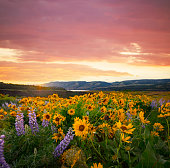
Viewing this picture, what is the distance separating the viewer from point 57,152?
Result: 2529 mm

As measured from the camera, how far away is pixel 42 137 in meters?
2.90

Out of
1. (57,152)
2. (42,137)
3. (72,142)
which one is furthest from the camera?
(72,142)

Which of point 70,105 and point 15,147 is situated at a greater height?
point 70,105

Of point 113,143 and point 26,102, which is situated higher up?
point 26,102

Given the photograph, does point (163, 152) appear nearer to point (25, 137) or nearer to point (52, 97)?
point (25, 137)

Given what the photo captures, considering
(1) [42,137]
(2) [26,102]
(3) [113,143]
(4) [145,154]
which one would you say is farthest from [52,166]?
(2) [26,102]

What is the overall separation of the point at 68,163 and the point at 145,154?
3.86ft

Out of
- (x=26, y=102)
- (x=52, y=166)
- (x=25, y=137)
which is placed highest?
(x=26, y=102)

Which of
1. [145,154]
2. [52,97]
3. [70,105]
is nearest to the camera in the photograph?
[145,154]

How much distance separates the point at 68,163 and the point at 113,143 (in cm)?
88

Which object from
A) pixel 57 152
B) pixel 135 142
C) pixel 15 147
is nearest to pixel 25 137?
pixel 15 147

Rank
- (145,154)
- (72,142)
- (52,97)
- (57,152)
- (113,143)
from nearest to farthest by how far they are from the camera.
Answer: (145,154) → (57,152) → (113,143) → (72,142) → (52,97)

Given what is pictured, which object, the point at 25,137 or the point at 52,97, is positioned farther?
the point at 52,97

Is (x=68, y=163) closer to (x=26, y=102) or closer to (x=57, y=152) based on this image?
(x=57, y=152)
